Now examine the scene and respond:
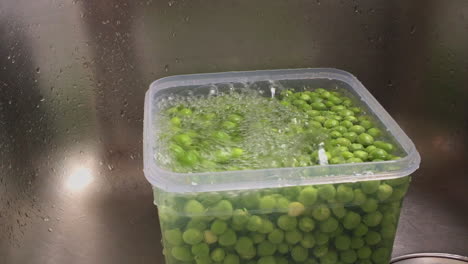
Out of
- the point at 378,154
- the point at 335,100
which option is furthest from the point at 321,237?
the point at 335,100

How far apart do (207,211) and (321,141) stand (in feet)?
0.59

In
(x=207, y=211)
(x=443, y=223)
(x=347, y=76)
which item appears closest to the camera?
(x=207, y=211)

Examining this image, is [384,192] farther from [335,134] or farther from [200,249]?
[200,249]

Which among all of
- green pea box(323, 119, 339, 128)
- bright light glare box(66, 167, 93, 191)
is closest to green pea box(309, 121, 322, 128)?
green pea box(323, 119, 339, 128)

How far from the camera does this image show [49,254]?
31.4 inches

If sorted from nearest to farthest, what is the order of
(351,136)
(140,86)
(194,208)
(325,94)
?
1. (194,208)
2. (351,136)
3. (325,94)
4. (140,86)

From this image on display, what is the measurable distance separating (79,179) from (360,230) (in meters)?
0.56

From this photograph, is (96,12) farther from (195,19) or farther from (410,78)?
(410,78)

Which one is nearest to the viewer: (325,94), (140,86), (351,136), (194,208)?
(194,208)

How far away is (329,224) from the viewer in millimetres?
535

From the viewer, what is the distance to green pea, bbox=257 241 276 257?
54 cm

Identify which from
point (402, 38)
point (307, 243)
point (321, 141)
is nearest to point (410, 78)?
point (402, 38)

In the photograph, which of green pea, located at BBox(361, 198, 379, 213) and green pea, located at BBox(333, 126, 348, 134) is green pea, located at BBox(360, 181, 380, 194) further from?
green pea, located at BBox(333, 126, 348, 134)

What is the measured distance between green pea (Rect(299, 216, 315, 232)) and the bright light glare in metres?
0.51
